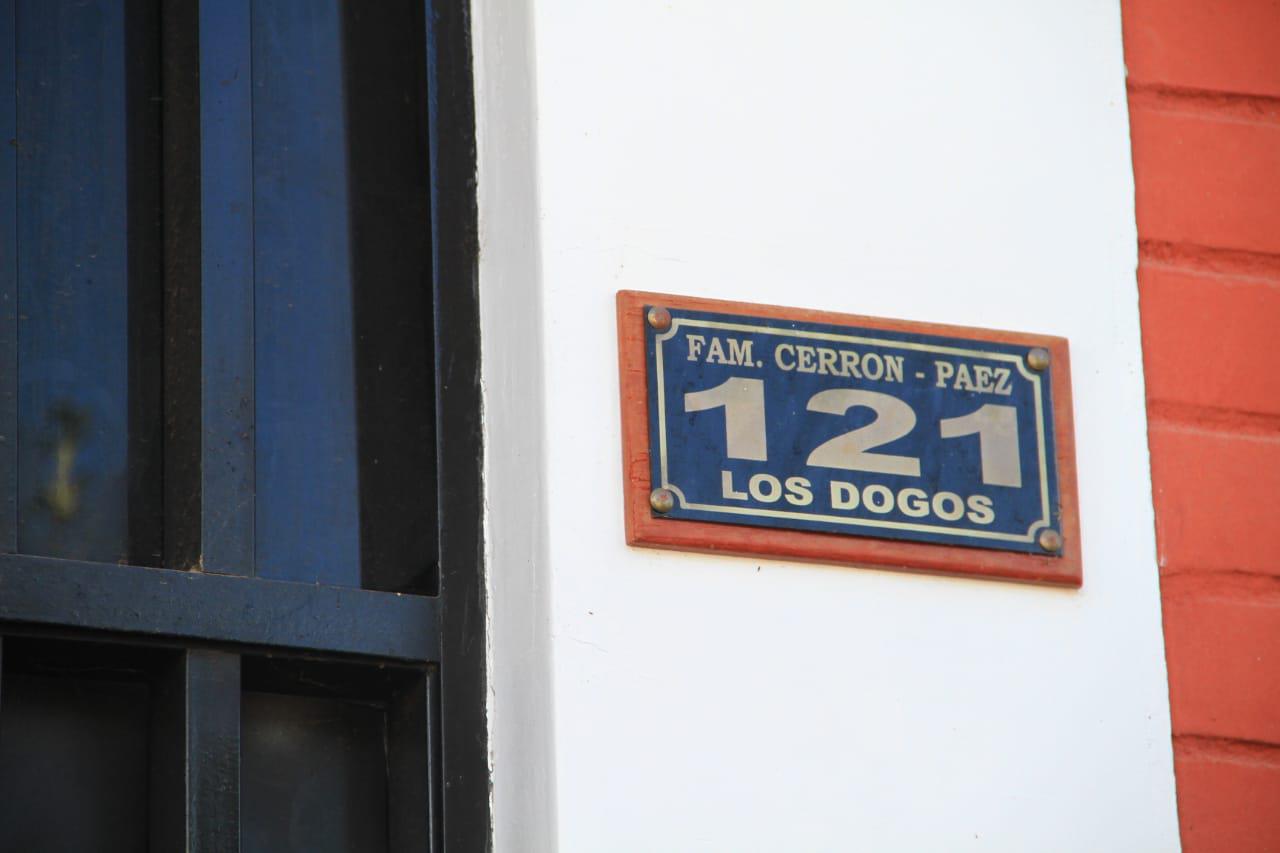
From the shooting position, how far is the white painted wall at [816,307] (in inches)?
82.1

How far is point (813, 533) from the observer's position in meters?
2.18

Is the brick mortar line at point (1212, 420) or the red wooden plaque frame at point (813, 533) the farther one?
the brick mortar line at point (1212, 420)

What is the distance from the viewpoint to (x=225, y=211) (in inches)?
85.6

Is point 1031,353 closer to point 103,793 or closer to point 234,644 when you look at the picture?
point 234,644

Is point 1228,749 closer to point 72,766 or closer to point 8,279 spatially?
point 72,766

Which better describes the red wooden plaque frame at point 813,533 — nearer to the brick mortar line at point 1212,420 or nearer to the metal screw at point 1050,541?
the metal screw at point 1050,541

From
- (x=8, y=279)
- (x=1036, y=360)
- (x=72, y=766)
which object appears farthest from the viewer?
(x=1036, y=360)

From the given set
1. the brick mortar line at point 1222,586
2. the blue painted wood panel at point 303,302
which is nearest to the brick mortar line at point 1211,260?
the brick mortar line at point 1222,586

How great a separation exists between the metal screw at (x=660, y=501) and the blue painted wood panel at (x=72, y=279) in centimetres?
55

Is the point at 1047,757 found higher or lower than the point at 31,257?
lower

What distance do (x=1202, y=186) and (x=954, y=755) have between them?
0.82 metres

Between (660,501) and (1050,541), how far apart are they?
0.47 m

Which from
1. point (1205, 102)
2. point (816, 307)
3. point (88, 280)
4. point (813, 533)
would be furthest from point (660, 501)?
point (1205, 102)

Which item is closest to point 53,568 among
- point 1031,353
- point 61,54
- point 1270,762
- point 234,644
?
point 234,644
